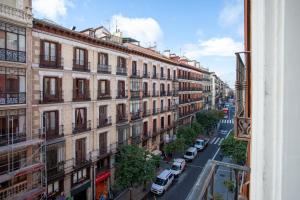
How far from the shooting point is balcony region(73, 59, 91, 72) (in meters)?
17.2

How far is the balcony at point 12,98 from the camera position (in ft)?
41.0

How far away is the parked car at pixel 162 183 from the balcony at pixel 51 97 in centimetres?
1107

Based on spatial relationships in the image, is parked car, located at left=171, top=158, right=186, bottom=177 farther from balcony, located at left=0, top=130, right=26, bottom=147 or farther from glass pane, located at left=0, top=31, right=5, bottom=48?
glass pane, located at left=0, top=31, right=5, bottom=48

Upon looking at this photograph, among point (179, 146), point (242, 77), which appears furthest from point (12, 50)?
point (179, 146)

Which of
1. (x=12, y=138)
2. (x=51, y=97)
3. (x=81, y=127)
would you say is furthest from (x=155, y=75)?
(x=12, y=138)

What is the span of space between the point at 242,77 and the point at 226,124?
55.0 m

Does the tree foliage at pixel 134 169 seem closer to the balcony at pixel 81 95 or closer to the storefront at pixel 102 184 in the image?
the storefront at pixel 102 184

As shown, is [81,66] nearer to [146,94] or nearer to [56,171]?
[56,171]

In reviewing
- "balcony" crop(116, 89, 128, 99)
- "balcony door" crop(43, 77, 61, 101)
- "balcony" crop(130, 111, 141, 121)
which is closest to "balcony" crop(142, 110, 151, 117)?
"balcony" crop(130, 111, 141, 121)

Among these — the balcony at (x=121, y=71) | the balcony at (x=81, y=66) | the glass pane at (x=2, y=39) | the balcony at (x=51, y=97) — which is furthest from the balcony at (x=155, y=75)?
the glass pane at (x=2, y=39)

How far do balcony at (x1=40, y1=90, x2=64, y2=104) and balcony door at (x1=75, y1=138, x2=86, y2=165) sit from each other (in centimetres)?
374

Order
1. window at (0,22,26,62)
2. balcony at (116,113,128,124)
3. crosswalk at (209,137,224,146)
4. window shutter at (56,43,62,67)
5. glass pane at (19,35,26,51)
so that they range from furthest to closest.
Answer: crosswalk at (209,137,224,146)
balcony at (116,113,128,124)
window shutter at (56,43,62,67)
glass pane at (19,35,26,51)
window at (0,22,26,62)

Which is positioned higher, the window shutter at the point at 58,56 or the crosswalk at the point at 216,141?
the window shutter at the point at 58,56

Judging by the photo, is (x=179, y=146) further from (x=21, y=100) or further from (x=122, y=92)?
(x=21, y=100)
